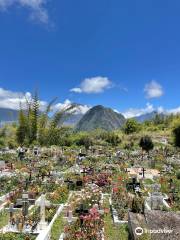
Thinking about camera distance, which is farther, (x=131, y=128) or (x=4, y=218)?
(x=131, y=128)

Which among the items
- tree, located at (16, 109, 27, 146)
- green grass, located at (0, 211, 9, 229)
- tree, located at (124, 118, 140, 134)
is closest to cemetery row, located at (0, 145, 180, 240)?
green grass, located at (0, 211, 9, 229)

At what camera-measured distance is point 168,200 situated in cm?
1420

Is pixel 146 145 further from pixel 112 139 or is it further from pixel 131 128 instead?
pixel 131 128

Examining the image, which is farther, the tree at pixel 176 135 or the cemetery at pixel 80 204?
the tree at pixel 176 135

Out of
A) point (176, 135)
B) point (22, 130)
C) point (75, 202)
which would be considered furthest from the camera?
point (176, 135)

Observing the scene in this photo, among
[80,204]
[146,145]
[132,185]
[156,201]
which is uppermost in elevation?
[146,145]

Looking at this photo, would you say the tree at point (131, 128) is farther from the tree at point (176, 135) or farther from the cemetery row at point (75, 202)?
the cemetery row at point (75, 202)

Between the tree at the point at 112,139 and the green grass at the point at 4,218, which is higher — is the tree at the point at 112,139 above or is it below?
above

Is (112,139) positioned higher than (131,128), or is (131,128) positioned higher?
(131,128)

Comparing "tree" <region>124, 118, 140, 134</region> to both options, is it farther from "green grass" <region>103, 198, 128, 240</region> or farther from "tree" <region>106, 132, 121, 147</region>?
"green grass" <region>103, 198, 128, 240</region>

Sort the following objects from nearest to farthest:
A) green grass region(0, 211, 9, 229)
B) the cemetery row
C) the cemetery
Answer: the cemetery
the cemetery row
green grass region(0, 211, 9, 229)

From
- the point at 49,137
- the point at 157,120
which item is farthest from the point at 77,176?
the point at 157,120

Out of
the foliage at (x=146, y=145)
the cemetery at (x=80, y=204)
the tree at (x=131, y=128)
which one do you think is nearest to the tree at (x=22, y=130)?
the foliage at (x=146, y=145)

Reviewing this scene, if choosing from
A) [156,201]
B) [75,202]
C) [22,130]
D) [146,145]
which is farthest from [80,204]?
[146,145]
